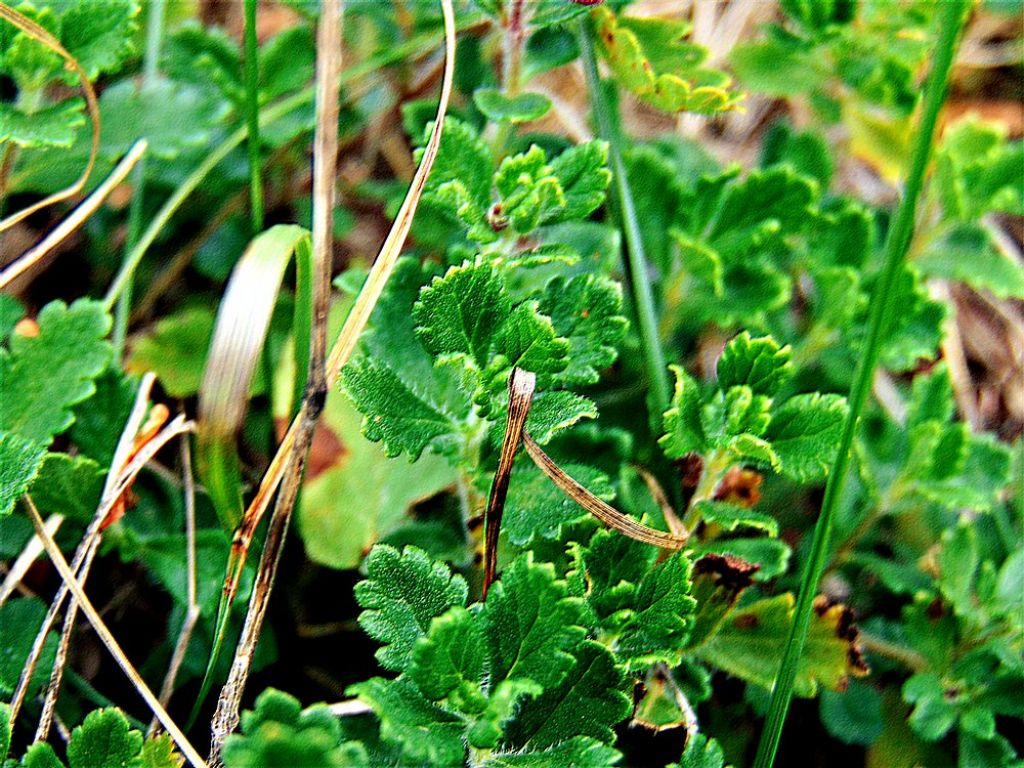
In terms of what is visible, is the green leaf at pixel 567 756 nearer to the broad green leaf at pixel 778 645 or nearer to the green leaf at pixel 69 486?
the broad green leaf at pixel 778 645

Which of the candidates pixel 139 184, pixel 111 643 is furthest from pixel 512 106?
pixel 111 643

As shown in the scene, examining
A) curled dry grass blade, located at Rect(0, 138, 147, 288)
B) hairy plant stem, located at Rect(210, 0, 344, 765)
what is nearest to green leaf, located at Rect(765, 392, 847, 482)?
hairy plant stem, located at Rect(210, 0, 344, 765)

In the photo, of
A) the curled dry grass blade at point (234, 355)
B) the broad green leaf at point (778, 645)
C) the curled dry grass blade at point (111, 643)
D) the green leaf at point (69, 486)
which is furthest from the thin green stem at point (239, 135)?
the broad green leaf at point (778, 645)

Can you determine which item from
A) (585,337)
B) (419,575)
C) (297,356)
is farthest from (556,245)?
(419,575)

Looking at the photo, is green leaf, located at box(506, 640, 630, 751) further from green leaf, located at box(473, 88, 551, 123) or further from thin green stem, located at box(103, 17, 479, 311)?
thin green stem, located at box(103, 17, 479, 311)

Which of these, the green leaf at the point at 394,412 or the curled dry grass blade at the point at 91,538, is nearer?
the green leaf at the point at 394,412

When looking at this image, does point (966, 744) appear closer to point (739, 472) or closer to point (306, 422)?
point (739, 472)
